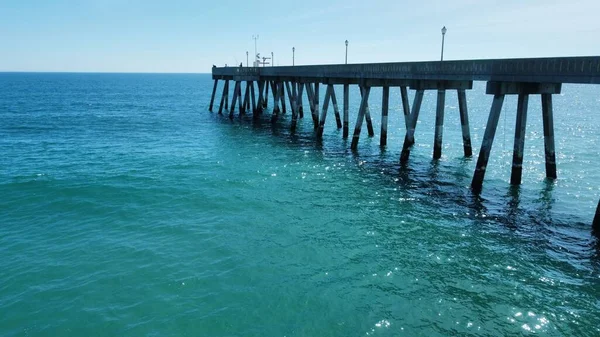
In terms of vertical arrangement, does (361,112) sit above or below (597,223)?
above

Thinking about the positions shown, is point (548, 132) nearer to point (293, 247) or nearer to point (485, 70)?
point (485, 70)

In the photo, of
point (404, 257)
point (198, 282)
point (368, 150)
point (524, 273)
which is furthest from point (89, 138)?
point (524, 273)

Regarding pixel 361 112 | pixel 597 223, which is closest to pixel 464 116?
pixel 361 112

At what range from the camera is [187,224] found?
16031 mm

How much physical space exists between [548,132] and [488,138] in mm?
3086

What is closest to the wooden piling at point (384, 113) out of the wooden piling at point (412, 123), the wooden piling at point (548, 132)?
the wooden piling at point (412, 123)

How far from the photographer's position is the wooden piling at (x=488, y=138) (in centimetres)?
1889

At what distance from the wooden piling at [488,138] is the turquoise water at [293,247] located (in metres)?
0.57

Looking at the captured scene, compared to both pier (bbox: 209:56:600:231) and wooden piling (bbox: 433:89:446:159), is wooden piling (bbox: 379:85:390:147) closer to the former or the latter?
pier (bbox: 209:56:600:231)

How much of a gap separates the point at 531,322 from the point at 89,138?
34.6 metres

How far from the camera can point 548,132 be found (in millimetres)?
20109

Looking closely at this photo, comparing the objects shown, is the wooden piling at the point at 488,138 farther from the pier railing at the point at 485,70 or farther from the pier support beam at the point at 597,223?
the pier support beam at the point at 597,223

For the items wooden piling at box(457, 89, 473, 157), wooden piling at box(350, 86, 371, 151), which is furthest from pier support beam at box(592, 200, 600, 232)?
wooden piling at box(350, 86, 371, 151)

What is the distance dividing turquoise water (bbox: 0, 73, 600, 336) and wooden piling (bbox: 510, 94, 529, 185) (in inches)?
30.5
